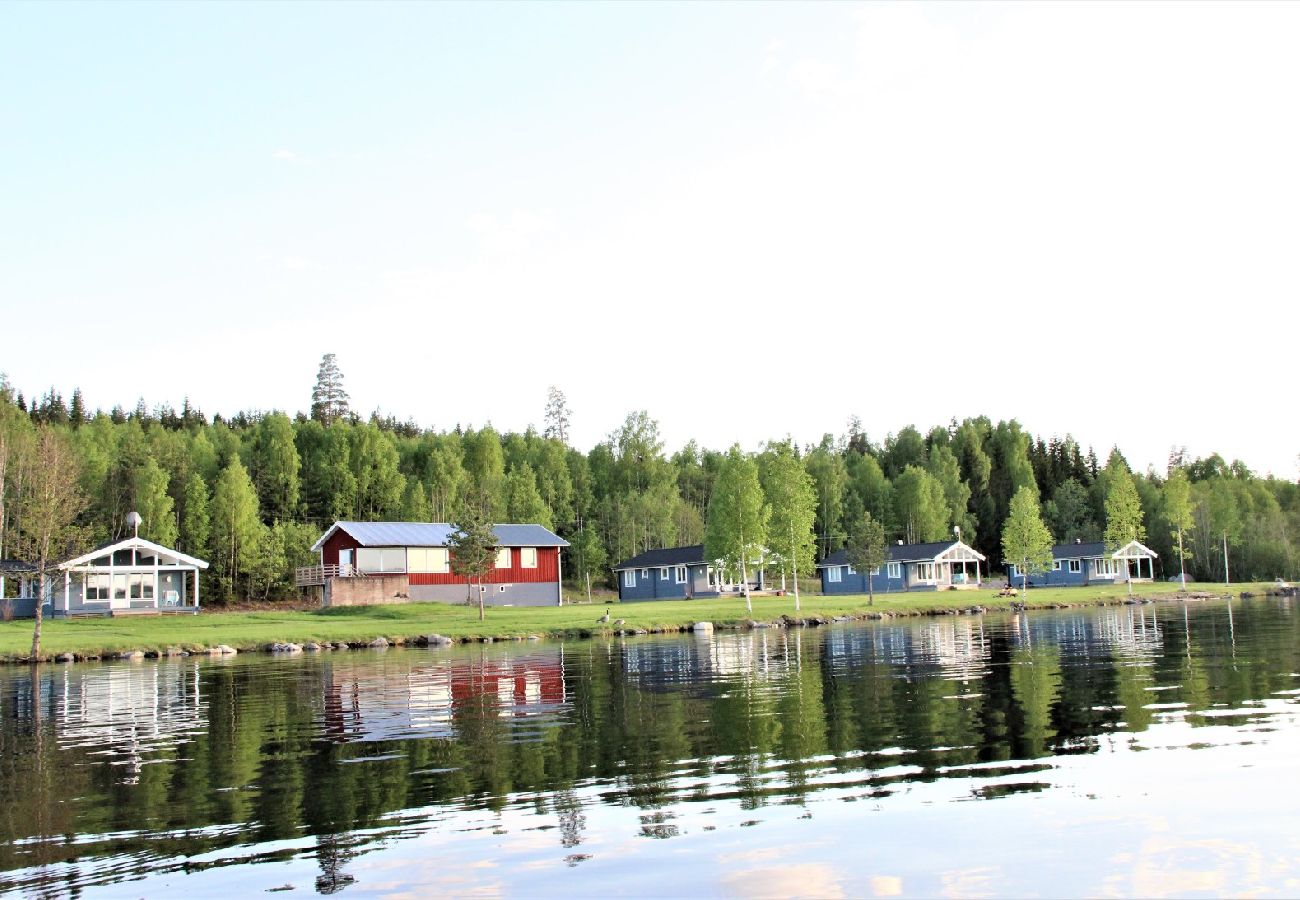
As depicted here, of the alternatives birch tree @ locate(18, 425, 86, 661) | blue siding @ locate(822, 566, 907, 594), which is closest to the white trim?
birch tree @ locate(18, 425, 86, 661)

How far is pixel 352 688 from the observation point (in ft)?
98.6

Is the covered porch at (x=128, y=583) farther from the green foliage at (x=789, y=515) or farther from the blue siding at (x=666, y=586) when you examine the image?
the green foliage at (x=789, y=515)

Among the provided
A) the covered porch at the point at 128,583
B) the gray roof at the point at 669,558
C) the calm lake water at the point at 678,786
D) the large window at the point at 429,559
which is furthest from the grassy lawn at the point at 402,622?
the calm lake water at the point at 678,786

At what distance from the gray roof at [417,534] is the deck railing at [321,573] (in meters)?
1.99

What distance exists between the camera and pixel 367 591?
248 feet

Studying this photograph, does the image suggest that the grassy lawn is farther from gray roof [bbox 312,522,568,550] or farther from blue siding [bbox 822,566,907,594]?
blue siding [bbox 822,566,907,594]

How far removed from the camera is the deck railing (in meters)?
75.0

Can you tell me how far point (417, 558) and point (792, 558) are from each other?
2688cm

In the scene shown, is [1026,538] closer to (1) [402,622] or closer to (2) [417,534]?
(2) [417,534]

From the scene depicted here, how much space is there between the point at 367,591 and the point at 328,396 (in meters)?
63.9

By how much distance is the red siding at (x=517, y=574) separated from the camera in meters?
78.2

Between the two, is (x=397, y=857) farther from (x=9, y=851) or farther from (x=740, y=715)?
(x=740, y=715)

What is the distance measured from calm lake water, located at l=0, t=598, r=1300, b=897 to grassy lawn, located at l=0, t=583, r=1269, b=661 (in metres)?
21.3

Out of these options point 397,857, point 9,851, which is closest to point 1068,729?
point 397,857
